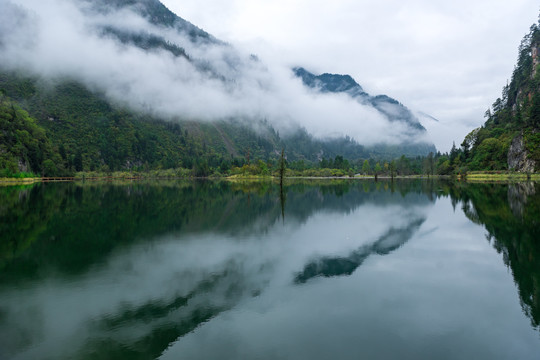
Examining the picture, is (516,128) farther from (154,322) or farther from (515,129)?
(154,322)

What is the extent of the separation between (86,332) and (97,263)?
7.53 meters

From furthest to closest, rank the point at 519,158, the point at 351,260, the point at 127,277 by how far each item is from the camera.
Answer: the point at 519,158 → the point at 351,260 → the point at 127,277

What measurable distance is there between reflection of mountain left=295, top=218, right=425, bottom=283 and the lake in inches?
5.6

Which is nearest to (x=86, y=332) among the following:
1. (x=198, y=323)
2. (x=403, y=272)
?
(x=198, y=323)

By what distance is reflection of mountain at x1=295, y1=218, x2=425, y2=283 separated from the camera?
1614 centimetres

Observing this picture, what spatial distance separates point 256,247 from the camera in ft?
68.2

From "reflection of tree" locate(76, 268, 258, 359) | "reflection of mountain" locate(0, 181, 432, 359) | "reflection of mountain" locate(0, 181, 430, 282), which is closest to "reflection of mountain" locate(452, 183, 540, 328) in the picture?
"reflection of mountain" locate(0, 181, 432, 359)

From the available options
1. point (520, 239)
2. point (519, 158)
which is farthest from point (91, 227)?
point (519, 158)

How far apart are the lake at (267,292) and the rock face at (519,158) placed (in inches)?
4344

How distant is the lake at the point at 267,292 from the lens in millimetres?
9438

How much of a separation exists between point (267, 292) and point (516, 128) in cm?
15771

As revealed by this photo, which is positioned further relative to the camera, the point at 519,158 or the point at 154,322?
the point at 519,158

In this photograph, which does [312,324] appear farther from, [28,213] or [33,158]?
[33,158]

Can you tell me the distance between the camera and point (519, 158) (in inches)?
4707
